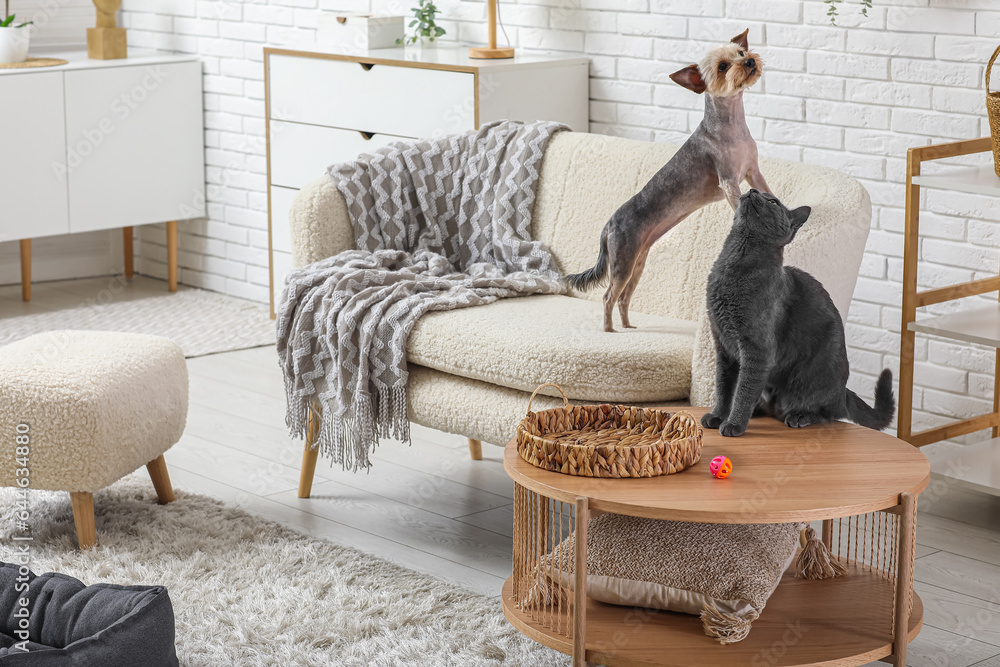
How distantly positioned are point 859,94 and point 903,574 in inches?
70.7

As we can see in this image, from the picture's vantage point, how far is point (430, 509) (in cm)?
281

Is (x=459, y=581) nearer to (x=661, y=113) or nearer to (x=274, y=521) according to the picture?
(x=274, y=521)

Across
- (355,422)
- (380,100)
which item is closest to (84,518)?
(355,422)

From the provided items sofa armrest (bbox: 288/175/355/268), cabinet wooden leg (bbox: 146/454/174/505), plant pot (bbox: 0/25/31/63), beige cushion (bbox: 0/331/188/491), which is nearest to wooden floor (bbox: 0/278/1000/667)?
cabinet wooden leg (bbox: 146/454/174/505)

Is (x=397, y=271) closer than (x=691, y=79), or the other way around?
(x=691, y=79)

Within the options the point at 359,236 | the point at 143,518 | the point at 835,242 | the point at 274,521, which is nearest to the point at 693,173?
the point at 835,242

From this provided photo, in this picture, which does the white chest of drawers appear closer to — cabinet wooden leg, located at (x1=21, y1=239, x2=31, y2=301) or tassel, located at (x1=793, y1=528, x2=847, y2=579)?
cabinet wooden leg, located at (x1=21, y1=239, x2=31, y2=301)

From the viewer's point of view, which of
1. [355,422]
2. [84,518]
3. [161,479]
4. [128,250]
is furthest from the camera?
[128,250]

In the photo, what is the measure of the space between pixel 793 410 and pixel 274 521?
47.7 inches

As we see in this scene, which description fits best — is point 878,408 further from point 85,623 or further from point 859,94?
point 85,623

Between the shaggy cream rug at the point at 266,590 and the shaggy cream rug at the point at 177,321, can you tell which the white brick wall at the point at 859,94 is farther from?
the shaggy cream rug at the point at 266,590

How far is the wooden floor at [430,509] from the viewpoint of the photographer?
2.31 metres

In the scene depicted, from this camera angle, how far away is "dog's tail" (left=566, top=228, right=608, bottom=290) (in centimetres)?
256

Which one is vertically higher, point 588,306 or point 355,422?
point 588,306
